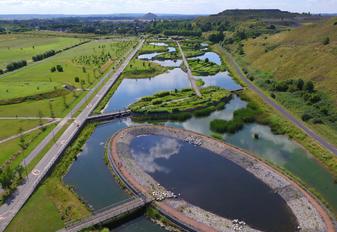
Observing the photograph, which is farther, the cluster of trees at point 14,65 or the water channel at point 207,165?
the cluster of trees at point 14,65

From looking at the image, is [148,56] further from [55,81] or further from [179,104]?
[179,104]

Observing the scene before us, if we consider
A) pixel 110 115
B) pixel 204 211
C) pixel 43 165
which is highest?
pixel 110 115

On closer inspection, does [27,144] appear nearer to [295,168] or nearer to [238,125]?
[238,125]

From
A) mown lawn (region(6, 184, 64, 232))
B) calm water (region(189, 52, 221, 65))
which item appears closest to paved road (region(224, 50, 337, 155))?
calm water (region(189, 52, 221, 65))

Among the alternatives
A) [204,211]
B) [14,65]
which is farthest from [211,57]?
[204,211]

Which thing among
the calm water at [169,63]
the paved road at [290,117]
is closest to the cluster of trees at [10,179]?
the paved road at [290,117]

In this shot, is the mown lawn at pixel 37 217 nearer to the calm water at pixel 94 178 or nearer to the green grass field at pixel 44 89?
the calm water at pixel 94 178
